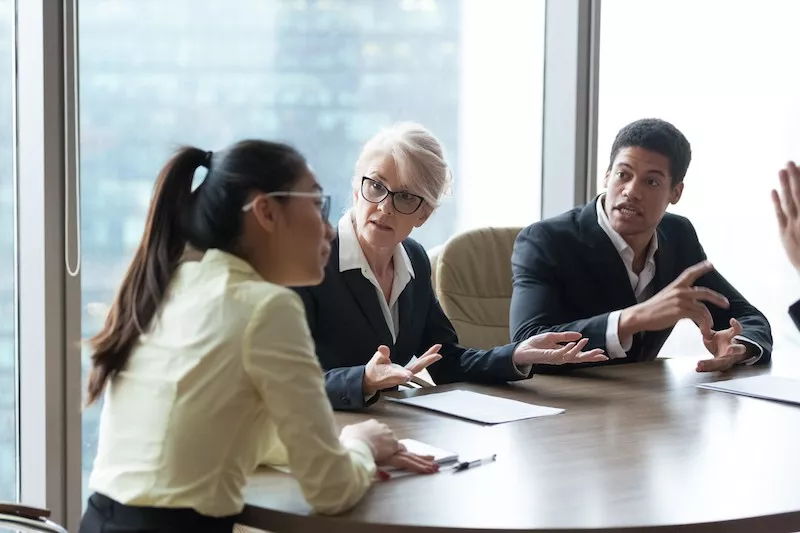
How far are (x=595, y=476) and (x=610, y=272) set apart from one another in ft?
4.70

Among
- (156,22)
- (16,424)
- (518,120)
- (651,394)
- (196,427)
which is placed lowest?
(16,424)

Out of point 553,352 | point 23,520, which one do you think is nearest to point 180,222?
point 23,520

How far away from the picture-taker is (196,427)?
4.53 ft

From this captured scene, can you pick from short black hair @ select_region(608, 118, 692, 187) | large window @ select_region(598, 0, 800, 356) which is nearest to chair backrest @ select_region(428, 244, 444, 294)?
short black hair @ select_region(608, 118, 692, 187)

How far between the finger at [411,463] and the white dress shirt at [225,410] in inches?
6.6

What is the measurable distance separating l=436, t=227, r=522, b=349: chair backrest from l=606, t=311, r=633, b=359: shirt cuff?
61 cm

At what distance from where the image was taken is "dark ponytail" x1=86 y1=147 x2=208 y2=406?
1498 mm

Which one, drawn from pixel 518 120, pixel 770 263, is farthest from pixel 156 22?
pixel 770 263

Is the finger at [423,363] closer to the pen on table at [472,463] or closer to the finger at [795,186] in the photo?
the pen on table at [472,463]

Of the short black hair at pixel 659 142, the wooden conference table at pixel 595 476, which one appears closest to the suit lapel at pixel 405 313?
the wooden conference table at pixel 595 476

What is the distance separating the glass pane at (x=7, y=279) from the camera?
9.87 ft

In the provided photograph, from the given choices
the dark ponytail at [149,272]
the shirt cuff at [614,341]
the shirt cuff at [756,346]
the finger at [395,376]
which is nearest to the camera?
the dark ponytail at [149,272]

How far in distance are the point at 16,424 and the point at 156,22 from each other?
1.37m

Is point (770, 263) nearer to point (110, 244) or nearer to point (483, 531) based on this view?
point (110, 244)
